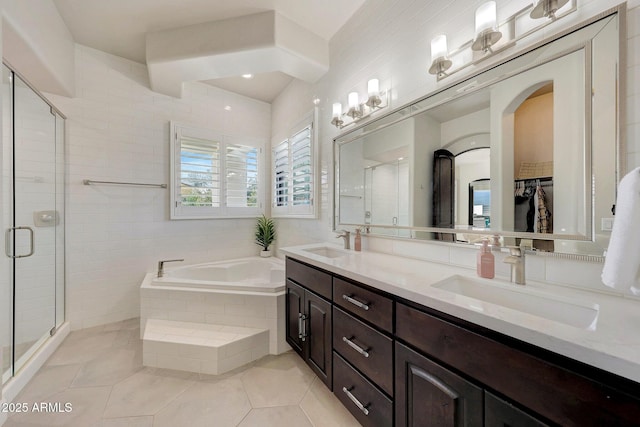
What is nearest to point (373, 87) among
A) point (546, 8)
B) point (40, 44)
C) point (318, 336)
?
point (546, 8)

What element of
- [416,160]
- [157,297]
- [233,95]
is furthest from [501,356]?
[233,95]

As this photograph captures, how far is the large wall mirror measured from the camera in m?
0.89

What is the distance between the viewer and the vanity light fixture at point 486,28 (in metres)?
1.13

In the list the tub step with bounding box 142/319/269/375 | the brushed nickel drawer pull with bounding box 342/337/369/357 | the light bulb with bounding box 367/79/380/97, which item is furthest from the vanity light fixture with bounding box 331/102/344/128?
the tub step with bounding box 142/319/269/375

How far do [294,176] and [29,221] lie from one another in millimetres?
2268

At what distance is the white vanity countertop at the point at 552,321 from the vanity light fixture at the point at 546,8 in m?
1.12

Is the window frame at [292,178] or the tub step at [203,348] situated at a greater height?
the window frame at [292,178]

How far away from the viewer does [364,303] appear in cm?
116

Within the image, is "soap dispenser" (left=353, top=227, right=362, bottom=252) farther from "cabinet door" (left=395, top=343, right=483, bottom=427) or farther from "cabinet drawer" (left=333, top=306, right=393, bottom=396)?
"cabinet door" (left=395, top=343, right=483, bottom=427)

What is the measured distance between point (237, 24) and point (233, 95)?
1.21m

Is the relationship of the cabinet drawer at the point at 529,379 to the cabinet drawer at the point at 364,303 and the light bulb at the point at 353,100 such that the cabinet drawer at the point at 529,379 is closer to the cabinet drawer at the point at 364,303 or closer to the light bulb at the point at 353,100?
the cabinet drawer at the point at 364,303

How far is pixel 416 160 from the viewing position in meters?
1.57

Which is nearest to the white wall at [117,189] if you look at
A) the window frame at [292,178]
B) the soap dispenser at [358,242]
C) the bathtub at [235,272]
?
the bathtub at [235,272]

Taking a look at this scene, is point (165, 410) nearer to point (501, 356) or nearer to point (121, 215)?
point (501, 356)
